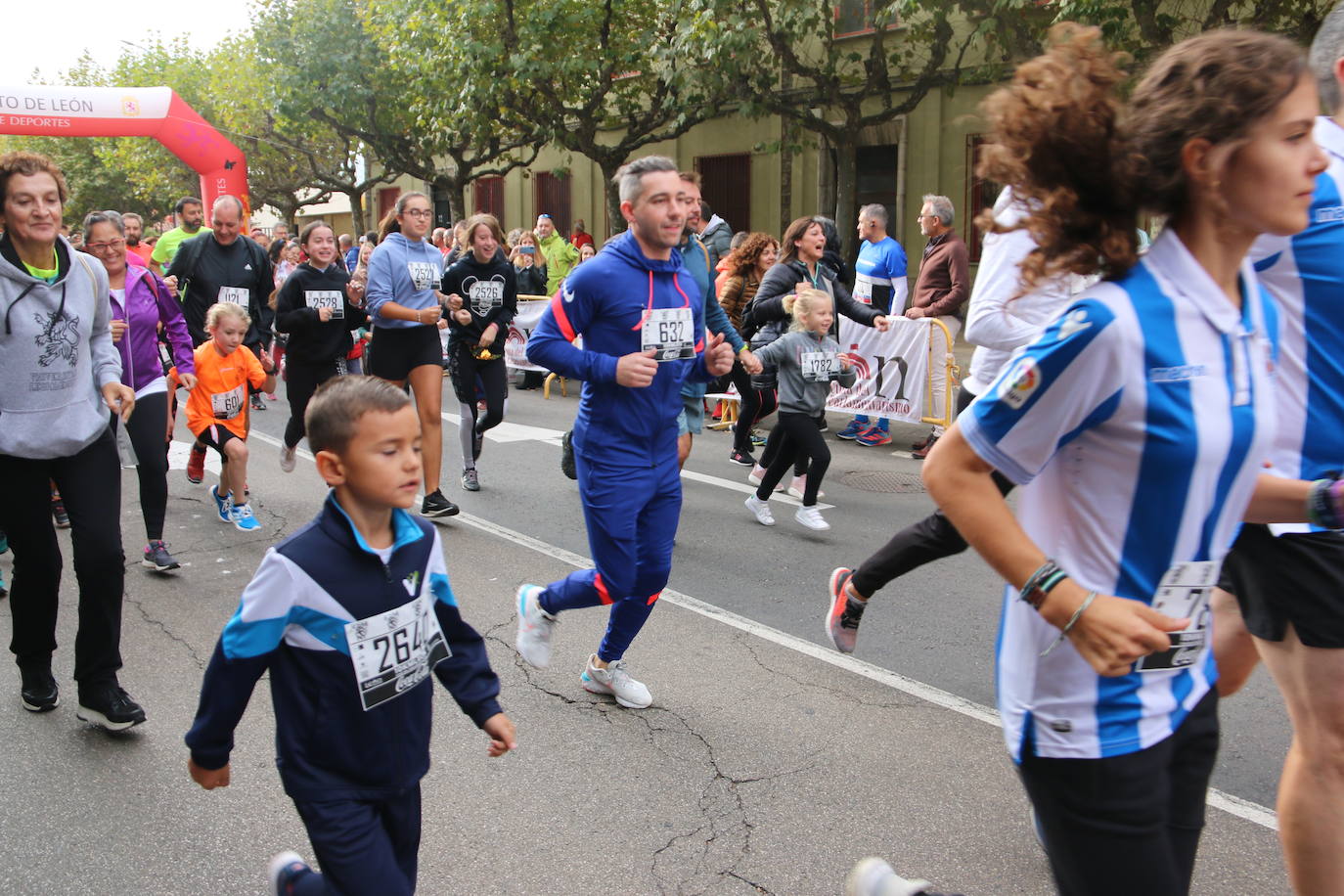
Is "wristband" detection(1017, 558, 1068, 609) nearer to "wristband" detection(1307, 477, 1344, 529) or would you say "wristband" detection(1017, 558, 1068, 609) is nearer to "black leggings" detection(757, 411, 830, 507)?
"wristband" detection(1307, 477, 1344, 529)

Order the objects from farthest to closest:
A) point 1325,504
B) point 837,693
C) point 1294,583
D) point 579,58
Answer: point 579,58 < point 837,693 < point 1294,583 < point 1325,504

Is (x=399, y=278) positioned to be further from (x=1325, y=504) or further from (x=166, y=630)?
(x=1325, y=504)

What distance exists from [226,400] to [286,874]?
5.27 m

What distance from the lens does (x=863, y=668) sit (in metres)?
4.82

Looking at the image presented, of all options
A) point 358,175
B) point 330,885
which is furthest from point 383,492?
point 358,175

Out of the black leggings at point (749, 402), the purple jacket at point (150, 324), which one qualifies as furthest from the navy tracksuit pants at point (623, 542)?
the black leggings at point (749, 402)

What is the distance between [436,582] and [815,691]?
2.32 meters

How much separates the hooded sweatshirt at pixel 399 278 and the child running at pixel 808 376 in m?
2.28

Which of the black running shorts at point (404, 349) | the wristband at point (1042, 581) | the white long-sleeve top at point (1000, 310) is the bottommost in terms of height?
the wristband at point (1042, 581)

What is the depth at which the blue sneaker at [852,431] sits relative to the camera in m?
10.7

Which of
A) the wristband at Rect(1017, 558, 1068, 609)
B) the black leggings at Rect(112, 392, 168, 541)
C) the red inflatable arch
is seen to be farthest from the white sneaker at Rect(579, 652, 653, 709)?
the red inflatable arch

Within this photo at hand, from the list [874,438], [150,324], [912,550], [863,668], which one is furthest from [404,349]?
[874,438]

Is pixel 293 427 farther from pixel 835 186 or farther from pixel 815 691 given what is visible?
pixel 835 186

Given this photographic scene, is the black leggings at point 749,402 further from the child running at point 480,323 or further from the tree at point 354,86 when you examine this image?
the tree at point 354,86
